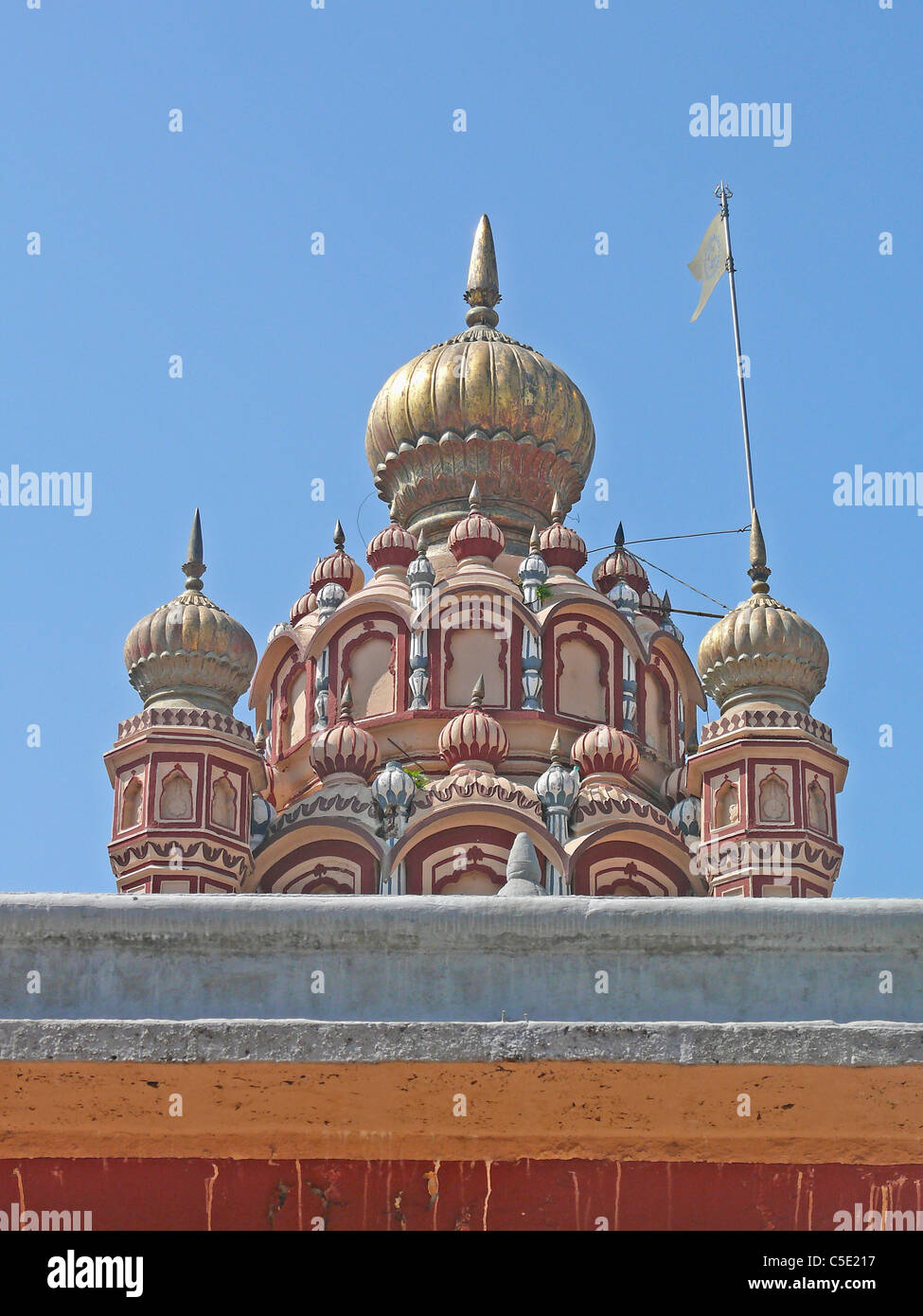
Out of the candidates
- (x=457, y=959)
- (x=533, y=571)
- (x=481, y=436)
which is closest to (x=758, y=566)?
(x=533, y=571)

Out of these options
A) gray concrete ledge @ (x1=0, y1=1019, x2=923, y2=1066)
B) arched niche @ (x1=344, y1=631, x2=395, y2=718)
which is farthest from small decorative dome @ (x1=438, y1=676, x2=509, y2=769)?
gray concrete ledge @ (x1=0, y1=1019, x2=923, y2=1066)

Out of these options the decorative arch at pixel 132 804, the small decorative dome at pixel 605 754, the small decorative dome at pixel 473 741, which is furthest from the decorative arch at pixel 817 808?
the decorative arch at pixel 132 804

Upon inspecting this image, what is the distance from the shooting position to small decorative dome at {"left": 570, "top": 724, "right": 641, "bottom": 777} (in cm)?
1933

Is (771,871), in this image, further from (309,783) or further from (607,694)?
(309,783)

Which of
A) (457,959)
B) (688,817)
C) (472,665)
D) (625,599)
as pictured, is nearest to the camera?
(457,959)

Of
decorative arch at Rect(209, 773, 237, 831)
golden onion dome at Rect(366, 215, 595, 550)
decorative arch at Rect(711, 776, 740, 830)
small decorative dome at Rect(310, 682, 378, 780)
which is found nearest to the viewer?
decorative arch at Rect(209, 773, 237, 831)

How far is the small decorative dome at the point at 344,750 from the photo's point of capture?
1908 cm

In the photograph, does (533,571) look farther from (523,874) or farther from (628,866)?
(523,874)

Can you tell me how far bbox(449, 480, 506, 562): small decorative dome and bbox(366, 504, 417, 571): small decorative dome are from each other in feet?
1.55

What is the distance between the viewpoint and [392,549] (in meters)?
22.1

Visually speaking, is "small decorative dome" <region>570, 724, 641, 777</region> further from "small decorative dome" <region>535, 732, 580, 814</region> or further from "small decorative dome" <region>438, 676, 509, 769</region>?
"small decorative dome" <region>438, 676, 509, 769</region>

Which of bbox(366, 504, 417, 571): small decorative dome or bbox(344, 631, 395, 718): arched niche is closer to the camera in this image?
bbox(344, 631, 395, 718): arched niche

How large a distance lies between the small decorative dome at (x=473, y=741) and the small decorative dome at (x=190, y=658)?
2103 millimetres

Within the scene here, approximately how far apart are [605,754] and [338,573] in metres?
4.44
